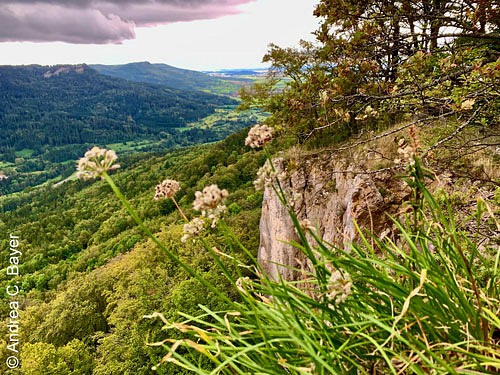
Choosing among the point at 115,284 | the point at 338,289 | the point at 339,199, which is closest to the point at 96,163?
the point at 338,289

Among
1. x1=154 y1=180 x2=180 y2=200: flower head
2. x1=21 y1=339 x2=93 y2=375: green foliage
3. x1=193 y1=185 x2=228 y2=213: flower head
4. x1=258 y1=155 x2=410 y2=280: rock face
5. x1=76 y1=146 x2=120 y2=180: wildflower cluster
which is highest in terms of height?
x1=76 y1=146 x2=120 y2=180: wildflower cluster

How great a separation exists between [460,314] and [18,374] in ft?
86.7

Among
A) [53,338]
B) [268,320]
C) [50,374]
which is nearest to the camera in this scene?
[268,320]

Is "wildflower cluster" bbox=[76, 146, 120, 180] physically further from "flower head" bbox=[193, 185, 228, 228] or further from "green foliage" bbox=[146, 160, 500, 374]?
"green foliage" bbox=[146, 160, 500, 374]

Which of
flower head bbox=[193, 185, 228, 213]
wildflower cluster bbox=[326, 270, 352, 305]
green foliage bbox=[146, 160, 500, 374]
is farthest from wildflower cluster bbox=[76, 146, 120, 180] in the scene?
wildflower cluster bbox=[326, 270, 352, 305]

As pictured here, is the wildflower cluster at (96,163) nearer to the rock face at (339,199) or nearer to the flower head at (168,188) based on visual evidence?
the flower head at (168,188)

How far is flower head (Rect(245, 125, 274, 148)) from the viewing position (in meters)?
1.26

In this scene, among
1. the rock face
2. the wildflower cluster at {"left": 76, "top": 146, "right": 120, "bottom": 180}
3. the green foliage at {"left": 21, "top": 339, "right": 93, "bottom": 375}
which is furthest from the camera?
the green foliage at {"left": 21, "top": 339, "right": 93, "bottom": 375}

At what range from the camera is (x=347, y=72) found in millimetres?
5004

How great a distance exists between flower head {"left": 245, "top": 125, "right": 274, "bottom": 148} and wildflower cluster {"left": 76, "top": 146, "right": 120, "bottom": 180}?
49cm

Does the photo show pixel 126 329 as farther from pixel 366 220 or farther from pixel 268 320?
pixel 268 320

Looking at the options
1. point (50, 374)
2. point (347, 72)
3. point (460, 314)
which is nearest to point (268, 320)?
point (460, 314)

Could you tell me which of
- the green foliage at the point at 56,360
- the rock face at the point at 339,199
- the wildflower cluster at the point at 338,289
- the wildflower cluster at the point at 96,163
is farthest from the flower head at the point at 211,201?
the green foliage at the point at 56,360

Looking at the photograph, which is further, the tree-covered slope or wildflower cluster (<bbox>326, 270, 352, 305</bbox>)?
the tree-covered slope
